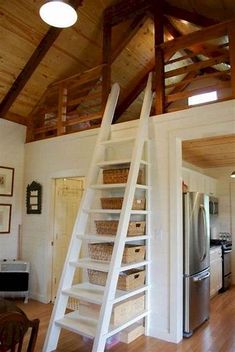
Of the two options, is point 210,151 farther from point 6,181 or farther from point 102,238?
point 6,181

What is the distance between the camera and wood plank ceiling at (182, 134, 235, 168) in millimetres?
3799

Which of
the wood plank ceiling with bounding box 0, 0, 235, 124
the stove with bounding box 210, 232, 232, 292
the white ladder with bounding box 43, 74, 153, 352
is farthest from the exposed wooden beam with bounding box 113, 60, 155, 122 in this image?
the stove with bounding box 210, 232, 232, 292

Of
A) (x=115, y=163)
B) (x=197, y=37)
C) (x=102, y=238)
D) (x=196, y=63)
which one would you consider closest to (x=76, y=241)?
(x=102, y=238)

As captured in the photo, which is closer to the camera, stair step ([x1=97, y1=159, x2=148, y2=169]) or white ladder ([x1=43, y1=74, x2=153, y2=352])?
white ladder ([x1=43, y1=74, x2=153, y2=352])

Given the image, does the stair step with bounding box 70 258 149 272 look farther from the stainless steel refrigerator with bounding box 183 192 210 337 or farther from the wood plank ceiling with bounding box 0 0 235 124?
→ the wood plank ceiling with bounding box 0 0 235 124

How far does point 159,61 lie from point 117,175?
1642 millimetres

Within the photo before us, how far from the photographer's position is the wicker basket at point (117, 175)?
3.52 m

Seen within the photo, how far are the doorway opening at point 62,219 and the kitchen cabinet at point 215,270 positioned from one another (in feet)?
7.38

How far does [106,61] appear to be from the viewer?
452cm

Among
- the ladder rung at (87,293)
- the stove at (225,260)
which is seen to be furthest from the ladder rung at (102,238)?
the stove at (225,260)

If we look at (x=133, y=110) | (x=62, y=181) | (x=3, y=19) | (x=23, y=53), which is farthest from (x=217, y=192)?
(x=3, y=19)

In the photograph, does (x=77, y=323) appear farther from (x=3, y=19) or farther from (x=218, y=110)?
(x=3, y=19)

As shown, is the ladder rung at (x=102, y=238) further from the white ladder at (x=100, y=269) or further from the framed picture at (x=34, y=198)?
the framed picture at (x=34, y=198)

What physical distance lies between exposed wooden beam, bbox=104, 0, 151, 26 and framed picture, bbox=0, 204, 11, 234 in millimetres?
3456
